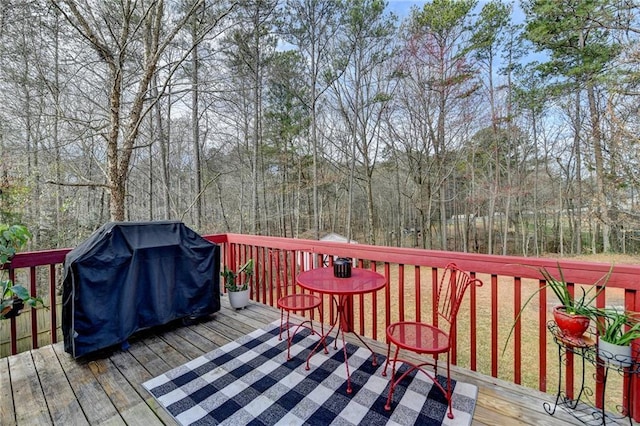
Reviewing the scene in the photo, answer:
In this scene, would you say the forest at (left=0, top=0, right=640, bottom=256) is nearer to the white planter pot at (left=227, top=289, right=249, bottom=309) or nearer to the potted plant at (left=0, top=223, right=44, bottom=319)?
the potted plant at (left=0, top=223, right=44, bottom=319)

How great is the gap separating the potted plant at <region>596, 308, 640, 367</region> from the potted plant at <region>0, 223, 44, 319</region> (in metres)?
3.40

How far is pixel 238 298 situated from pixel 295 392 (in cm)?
165

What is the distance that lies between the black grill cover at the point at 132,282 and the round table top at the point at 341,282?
136cm

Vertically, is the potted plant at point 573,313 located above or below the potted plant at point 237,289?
above

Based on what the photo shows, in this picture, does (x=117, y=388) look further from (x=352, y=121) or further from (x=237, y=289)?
(x=352, y=121)

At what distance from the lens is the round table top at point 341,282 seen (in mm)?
1830

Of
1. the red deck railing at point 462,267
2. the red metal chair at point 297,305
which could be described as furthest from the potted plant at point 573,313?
the red metal chair at point 297,305

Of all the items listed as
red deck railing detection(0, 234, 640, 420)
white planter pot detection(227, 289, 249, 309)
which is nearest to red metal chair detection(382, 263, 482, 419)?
red deck railing detection(0, 234, 640, 420)

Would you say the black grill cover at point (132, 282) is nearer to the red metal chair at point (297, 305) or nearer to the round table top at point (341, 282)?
the red metal chair at point (297, 305)

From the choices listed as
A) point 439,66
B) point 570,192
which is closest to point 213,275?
point 439,66

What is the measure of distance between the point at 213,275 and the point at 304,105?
9.35 meters

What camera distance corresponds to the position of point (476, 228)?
50.5 feet

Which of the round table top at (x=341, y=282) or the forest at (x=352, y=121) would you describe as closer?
the round table top at (x=341, y=282)

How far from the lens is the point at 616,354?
51.9 inches
